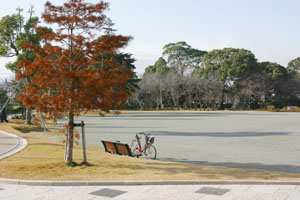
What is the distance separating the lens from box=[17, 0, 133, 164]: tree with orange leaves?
27.1ft

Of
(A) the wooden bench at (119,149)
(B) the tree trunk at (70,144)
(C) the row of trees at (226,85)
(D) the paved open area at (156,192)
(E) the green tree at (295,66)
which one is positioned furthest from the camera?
(E) the green tree at (295,66)

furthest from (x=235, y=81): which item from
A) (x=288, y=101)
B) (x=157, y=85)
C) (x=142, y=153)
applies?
(x=142, y=153)

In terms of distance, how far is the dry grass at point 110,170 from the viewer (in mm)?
7105

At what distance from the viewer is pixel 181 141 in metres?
15.2

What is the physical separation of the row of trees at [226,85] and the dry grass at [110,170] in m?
51.0

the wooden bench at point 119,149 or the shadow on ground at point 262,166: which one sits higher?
the wooden bench at point 119,149

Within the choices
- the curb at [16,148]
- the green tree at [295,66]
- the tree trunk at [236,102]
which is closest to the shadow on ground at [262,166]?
the curb at [16,148]

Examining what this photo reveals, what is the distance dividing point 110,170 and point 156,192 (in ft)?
7.89

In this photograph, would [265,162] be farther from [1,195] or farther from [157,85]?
[157,85]

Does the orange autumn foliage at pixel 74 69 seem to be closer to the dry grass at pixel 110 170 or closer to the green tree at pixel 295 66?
the dry grass at pixel 110 170

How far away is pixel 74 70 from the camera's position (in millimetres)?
8719

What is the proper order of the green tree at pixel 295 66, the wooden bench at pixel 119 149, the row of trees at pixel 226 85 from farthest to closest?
the green tree at pixel 295 66 < the row of trees at pixel 226 85 < the wooden bench at pixel 119 149

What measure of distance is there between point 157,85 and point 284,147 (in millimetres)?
49738

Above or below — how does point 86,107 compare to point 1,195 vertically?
above
